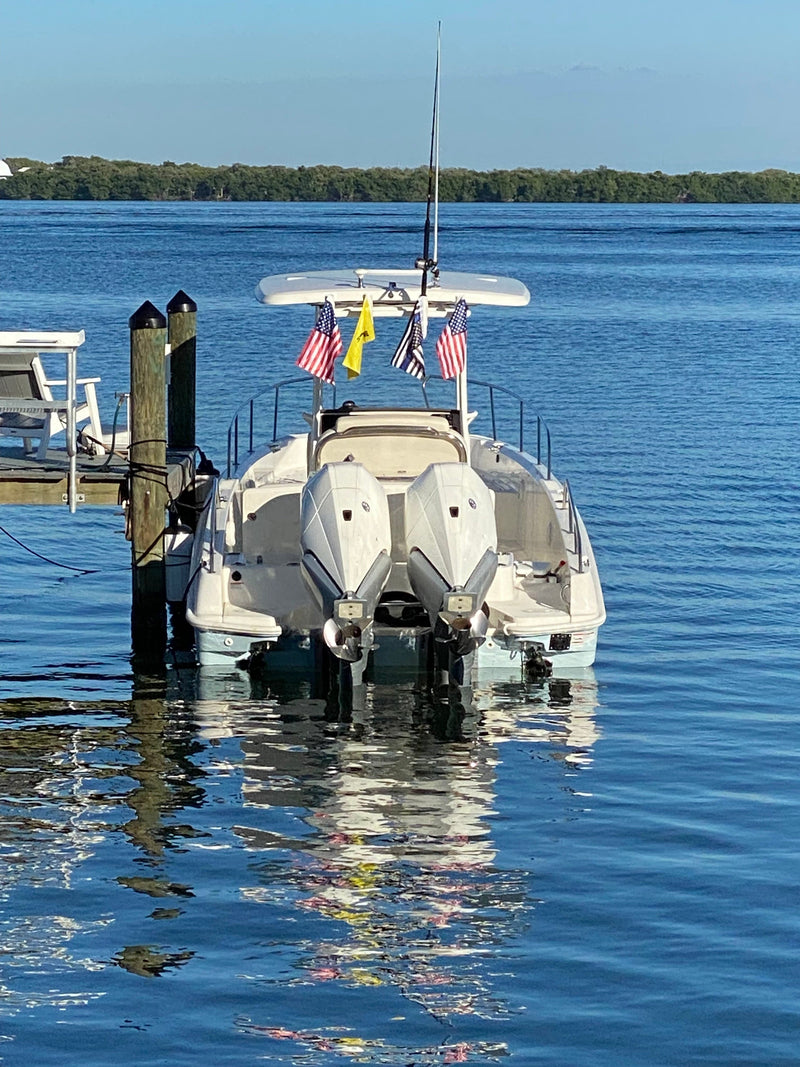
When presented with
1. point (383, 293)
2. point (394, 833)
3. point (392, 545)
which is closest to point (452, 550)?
point (392, 545)

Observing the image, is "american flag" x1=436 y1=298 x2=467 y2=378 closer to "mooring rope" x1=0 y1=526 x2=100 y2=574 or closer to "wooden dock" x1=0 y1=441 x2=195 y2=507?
"wooden dock" x1=0 y1=441 x2=195 y2=507

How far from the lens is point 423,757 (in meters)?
11.1

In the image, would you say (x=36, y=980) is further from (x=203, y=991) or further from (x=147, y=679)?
(x=147, y=679)

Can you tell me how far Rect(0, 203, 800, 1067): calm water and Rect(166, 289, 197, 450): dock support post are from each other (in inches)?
65.0

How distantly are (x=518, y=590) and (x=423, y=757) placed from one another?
1902 mm

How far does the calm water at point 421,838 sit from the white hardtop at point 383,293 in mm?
3010

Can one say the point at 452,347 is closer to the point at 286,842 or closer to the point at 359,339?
the point at 359,339

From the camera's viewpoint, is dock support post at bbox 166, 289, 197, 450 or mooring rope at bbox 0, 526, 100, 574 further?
mooring rope at bbox 0, 526, 100, 574

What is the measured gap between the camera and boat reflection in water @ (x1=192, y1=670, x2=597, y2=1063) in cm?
774

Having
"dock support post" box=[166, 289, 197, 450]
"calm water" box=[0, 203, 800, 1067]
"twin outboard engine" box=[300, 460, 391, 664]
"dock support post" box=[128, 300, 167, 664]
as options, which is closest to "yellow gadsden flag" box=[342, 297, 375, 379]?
"twin outboard engine" box=[300, 460, 391, 664]

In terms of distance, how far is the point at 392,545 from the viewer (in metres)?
12.0

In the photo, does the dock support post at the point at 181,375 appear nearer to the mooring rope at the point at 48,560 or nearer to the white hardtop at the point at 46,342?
the mooring rope at the point at 48,560

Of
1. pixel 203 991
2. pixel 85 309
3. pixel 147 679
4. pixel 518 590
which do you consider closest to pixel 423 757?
pixel 518 590

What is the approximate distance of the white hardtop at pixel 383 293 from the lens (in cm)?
1320
